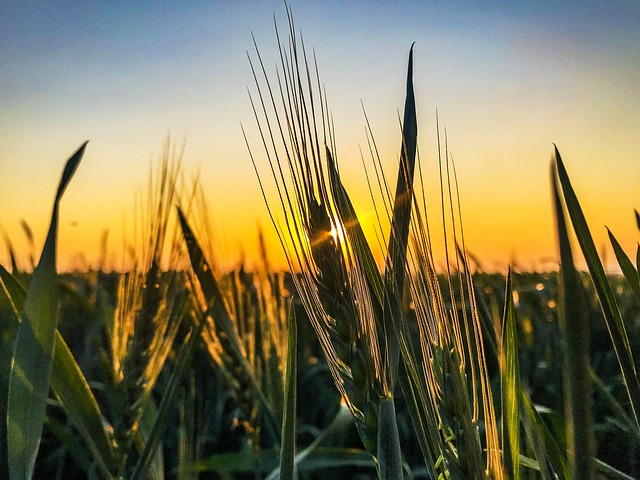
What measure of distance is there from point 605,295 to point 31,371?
541 millimetres

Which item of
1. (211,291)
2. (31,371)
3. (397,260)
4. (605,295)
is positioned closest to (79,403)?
(31,371)

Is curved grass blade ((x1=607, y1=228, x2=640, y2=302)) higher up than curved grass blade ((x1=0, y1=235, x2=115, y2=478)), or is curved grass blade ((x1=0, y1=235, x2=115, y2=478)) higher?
curved grass blade ((x1=607, y1=228, x2=640, y2=302))

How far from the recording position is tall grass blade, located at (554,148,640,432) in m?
0.51

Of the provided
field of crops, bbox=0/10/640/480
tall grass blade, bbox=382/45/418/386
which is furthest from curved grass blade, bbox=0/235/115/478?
tall grass blade, bbox=382/45/418/386

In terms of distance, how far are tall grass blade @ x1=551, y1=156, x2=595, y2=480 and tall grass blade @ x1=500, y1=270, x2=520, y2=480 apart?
0.21 meters

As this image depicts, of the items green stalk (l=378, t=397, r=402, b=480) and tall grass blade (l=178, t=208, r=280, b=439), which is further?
tall grass blade (l=178, t=208, r=280, b=439)

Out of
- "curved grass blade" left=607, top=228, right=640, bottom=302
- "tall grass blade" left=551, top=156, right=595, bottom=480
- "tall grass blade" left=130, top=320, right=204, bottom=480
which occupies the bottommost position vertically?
"tall grass blade" left=130, top=320, right=204, bottom=480

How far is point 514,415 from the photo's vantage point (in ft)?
1.66

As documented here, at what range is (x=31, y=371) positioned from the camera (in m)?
0.61

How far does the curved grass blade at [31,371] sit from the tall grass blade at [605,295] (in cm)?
47

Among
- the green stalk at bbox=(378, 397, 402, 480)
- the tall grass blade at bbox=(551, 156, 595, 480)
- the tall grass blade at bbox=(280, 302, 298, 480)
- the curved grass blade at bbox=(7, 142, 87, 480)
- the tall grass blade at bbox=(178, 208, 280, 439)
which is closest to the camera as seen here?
the tall grass blade at bbox=(551, 156, 595, 480)

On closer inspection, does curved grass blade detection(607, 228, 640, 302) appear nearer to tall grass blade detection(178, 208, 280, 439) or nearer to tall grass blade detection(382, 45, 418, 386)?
tall grass blade detection(382, 45, 418, 386)

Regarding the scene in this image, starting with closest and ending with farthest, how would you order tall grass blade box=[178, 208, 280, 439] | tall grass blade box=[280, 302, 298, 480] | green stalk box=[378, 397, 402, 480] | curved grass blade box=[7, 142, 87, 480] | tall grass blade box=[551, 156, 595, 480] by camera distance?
tall grass blade box=[551, 156, 595, 480] < green stalk box=[378, 397, 402, 480] < tall grass blade box=[280, 302, 298, 480] < curved grass blade box=[7, 142, 87, 480] < tall grass blade box=[178, 208, 280, 439]

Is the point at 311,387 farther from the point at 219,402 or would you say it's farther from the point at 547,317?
the point at 547,317
